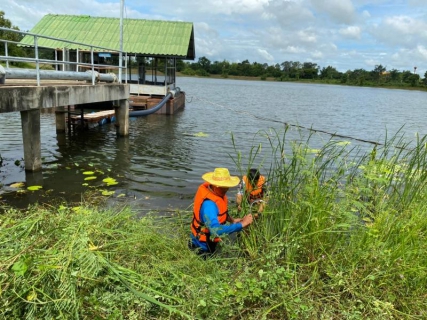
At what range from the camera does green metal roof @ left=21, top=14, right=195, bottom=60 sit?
21609 millimetres

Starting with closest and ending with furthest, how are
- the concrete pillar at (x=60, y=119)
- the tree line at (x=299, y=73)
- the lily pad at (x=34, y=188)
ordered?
the lily pad at (x=34, y=188)
the concrete pillar at (x=60, y=119)
the tree line at (x=299, y=73)

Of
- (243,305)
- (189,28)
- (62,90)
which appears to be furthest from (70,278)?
(189,28)

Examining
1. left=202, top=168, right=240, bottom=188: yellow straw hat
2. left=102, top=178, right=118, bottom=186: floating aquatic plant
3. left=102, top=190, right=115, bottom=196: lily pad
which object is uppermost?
left=202, top=168, right=240, bottom=188: yellow straw hat

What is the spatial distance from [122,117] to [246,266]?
11.8 meters

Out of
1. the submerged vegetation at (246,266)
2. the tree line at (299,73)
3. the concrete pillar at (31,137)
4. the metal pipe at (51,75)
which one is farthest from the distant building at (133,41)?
the tree line at (299,73)

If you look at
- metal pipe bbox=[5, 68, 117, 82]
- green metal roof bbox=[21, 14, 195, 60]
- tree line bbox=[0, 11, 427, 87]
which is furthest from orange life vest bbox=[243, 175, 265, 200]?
tree line bbox=[0, 11, 427, 87]

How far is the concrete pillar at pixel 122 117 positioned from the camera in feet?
46.4

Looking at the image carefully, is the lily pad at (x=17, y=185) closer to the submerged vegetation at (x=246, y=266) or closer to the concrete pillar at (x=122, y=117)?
the submerged vegetation at (x=246, y=266)

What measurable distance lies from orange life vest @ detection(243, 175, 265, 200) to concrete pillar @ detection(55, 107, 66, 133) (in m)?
11.5

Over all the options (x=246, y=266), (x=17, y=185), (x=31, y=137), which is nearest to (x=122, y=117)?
(x=31, y=137)

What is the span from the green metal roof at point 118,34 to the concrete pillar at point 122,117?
26.4 ft

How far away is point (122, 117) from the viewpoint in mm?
14297

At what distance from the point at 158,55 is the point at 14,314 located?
20.4 meters

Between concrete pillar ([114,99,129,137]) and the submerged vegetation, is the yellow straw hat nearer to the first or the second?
the submerged vegetation
